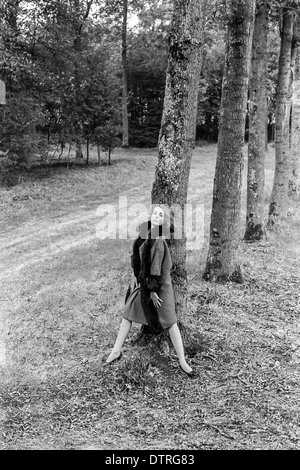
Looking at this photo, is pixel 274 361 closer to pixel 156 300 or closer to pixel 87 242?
pixel 156 300

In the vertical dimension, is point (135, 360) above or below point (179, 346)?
below

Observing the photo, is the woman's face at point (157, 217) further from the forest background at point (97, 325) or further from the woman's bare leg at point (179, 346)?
the forest background at point (97, 325)

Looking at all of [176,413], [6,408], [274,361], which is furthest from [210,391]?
[6,408]

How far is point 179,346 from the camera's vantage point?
530 centimetres

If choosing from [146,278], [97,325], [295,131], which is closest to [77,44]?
A: [295,131]

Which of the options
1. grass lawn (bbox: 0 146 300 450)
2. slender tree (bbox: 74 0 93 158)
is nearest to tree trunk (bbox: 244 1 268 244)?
grass lawn (bbox: 0 146 300 450)

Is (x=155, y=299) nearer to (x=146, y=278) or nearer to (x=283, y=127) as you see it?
(x=146, y=278)

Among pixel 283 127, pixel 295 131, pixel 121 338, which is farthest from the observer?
pixel 295 131

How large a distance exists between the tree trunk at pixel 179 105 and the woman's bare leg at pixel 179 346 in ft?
2.89

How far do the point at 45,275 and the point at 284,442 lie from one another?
5.85 metres

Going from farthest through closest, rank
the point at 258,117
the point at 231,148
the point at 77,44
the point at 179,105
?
the point at 77,44 → the point at 258,117 → the point at 231,148 → the point at 179,105

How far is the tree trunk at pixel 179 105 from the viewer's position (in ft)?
16.6

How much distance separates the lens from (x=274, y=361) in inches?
220

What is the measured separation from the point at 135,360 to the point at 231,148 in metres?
3.93
